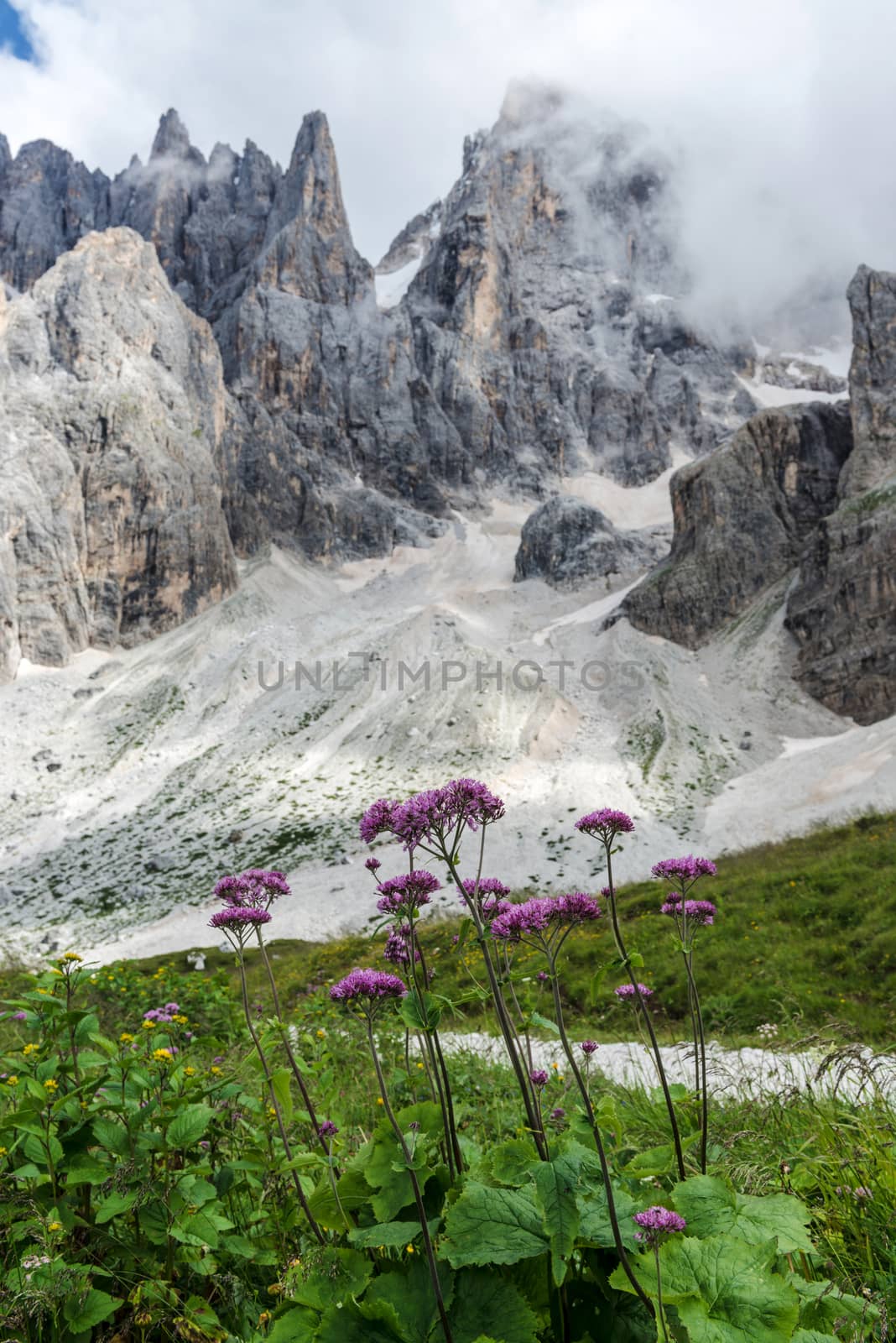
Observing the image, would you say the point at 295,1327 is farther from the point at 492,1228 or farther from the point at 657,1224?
the point at 657,1224

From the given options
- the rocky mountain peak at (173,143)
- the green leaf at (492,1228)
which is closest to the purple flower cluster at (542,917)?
the green leaf at (492,1228)

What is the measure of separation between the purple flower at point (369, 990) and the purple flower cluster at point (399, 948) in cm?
18

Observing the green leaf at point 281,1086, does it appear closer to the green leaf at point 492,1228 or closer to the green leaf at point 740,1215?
the green leaf at point 492,1228

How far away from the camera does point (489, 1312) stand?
7.98 ft

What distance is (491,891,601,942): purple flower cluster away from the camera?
361 centimetres

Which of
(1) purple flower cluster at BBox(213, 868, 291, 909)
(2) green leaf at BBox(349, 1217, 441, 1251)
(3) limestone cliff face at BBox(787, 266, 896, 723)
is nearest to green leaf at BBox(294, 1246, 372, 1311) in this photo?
(2) green leaf at BBox(349, 1217, 441, 1251)

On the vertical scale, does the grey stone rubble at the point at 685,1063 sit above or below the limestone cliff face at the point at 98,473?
below

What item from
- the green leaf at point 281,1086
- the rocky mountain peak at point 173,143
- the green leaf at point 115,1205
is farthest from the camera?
the rocky mountain peak at point 173,143

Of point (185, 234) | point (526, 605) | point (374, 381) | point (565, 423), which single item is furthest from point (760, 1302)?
point (185, 234)

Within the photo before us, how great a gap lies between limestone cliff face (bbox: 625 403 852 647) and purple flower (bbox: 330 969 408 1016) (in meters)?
86.6

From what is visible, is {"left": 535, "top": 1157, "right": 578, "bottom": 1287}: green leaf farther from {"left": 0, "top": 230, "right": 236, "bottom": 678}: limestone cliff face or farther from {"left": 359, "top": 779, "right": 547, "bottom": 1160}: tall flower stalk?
{"left": 0, "top": 230, "right": 236, "bottom": 678}: limestone cliff face

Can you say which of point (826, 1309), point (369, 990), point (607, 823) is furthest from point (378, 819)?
point (826, 1309)

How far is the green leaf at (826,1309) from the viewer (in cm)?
254

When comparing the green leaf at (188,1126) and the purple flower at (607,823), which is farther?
the purple flower at (607,823)
